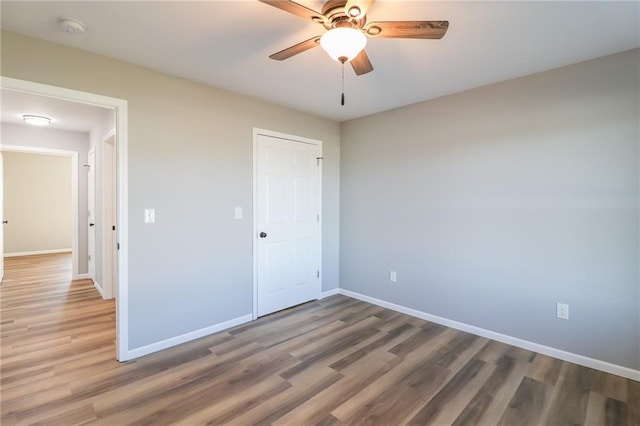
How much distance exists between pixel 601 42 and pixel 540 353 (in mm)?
2510

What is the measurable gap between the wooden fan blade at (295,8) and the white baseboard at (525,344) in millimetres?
3078

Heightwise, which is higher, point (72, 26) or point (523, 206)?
point (72, 26)

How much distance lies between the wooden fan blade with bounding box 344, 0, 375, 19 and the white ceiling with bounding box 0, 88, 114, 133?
2.94 m

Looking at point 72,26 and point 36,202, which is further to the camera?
point 36,202

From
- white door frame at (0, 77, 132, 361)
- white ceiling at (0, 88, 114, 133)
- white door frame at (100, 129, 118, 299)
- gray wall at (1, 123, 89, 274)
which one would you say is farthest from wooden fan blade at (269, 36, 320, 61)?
gray wall at (1, 123, 89, 274)

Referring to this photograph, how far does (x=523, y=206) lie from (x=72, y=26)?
3740 mm

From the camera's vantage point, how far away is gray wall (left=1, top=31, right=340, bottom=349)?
2.30 metres

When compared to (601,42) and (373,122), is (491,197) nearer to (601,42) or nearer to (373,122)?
(601,42)

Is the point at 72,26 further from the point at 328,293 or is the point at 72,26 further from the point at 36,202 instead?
the point at 36,202

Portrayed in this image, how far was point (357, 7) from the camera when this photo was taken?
148 centimetres

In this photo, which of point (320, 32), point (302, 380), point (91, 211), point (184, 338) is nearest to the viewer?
point (320, 32)

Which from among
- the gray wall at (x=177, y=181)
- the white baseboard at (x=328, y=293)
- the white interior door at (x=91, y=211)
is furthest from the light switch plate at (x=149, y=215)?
the white interior door at (x=91, y=211)

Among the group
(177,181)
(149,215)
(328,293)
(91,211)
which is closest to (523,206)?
(328,293)

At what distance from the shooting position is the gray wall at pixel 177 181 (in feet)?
7.54
